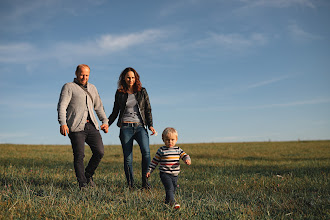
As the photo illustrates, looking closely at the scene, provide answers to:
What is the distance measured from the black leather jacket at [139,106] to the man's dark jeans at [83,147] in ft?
1.86

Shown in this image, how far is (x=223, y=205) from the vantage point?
4.74 meters

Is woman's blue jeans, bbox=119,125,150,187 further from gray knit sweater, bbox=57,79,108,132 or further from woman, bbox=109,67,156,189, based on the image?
gray knit sweater, bbox=57,79,108,132

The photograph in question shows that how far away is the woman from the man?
1.53 feet

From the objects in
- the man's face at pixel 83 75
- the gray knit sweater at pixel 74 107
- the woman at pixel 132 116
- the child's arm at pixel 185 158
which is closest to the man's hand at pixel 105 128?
the gray knit sweater at pixel 74 107

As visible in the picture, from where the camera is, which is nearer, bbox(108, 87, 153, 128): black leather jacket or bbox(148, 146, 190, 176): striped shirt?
bbox(148, 146, 190, 176): striped shirt

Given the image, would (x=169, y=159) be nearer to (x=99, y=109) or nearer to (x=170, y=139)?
(x=170, y=139)

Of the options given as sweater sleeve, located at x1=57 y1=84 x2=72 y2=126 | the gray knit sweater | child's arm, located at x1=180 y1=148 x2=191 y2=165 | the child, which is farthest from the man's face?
child's arm, located at x1=180 y1=148 x2=191 y2=165

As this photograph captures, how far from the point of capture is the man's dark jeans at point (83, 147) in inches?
240

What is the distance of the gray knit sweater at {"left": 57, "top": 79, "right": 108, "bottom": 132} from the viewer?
6031mm

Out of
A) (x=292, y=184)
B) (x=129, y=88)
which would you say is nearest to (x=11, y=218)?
(x=129, y=88)

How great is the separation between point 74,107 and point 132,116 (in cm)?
122

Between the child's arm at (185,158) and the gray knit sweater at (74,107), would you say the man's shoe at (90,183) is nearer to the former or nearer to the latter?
the gray knit sweater at (74,107)

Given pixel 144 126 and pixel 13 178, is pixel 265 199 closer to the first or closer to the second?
pixel 144 126

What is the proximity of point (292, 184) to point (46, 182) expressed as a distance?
610 centimetres
